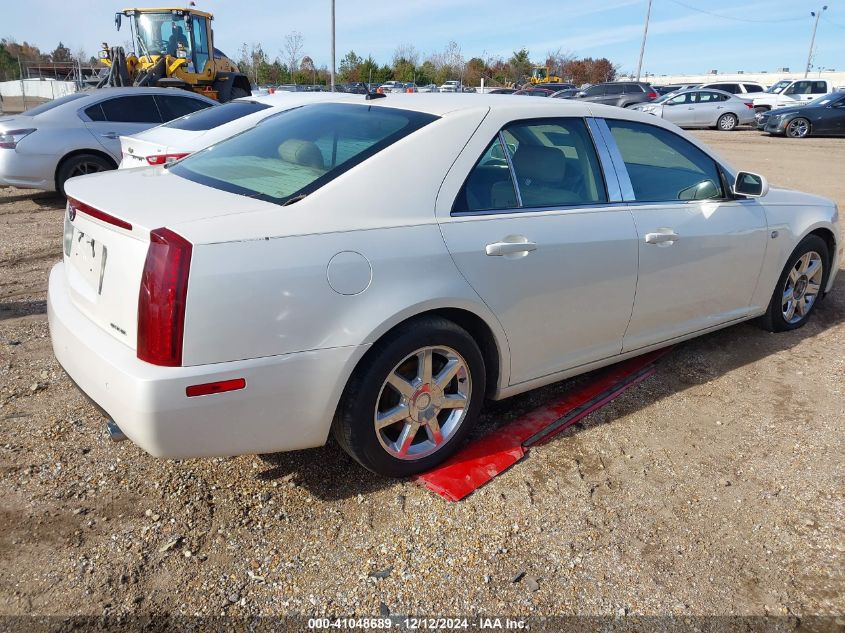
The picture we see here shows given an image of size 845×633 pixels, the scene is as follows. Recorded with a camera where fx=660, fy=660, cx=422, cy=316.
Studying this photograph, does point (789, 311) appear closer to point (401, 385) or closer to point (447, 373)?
point (447, 373)

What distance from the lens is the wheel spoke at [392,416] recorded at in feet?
9.04

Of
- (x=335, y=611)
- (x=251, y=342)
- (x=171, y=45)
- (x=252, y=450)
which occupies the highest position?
(x=171, y=45)

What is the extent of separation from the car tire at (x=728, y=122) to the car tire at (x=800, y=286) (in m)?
20.6

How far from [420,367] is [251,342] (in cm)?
78

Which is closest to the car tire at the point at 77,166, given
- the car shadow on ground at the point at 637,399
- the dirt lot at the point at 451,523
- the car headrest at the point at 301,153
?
the dirt lot at the point at 451,523

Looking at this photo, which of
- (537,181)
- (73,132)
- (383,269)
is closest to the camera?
(383,269)

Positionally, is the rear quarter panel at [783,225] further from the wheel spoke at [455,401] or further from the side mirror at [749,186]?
the wheel spoke at [455,401]

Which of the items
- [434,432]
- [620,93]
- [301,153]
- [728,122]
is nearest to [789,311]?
[434,432]

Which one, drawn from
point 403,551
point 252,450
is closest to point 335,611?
point 403,551

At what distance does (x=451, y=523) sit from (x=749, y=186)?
2761mm

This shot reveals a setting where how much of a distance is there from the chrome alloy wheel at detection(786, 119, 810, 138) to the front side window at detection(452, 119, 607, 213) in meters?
20.9

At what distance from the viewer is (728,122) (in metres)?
23.1

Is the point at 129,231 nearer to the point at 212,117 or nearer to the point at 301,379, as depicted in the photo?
the point at 301,379

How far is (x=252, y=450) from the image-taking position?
8.23 feet
